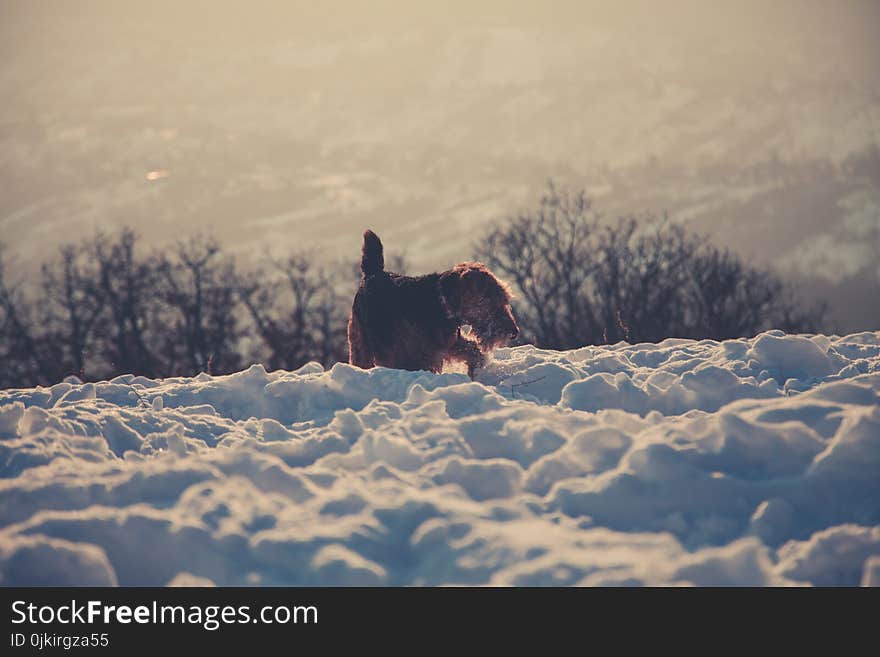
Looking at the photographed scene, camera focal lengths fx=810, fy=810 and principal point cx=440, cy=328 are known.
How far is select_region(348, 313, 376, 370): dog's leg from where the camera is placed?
8.04 m

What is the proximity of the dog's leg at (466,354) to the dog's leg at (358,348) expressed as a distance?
90 centimetres

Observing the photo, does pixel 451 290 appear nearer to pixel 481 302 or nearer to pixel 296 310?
pixel 481 302

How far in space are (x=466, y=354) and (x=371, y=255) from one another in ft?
4.71

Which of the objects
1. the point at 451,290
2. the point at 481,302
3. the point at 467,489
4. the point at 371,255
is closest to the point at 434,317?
the point at 451,290

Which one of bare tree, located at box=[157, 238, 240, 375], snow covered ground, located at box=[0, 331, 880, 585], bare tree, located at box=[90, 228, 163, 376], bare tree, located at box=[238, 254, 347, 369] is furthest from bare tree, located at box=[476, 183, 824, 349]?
snow covered ground, located at box=[0, 331, 880, 585]

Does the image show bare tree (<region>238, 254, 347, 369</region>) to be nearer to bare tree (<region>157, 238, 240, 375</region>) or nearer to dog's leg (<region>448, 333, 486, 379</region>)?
bare tree (<region>157, 238, 240, 375</region>)

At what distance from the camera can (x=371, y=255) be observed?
317 inches

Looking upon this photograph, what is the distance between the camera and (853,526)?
4.10 meters

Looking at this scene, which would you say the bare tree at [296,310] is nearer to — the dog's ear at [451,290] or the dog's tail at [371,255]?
the dog's tail at [371,255]

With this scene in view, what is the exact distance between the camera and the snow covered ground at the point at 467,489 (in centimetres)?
390
